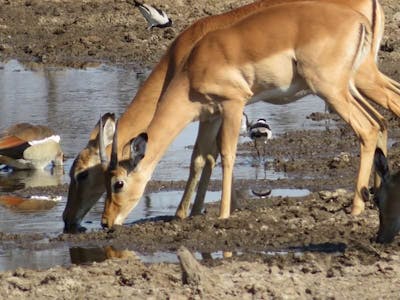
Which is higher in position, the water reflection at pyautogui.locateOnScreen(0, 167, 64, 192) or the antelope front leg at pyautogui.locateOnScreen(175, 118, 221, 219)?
the antelope front leg at pyautogui.locateOnScreen(175, 118, 221, 219)

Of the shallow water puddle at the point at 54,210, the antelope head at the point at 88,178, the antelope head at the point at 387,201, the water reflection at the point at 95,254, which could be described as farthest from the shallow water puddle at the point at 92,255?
the antelope head at the point at 88,178

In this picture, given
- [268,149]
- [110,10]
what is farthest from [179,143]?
[110,10]

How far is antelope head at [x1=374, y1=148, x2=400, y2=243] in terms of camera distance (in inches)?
356

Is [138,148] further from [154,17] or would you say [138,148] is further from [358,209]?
[154,17]

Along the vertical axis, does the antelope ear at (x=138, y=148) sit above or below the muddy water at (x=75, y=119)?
→ above

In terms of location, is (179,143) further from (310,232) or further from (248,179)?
(310,232)

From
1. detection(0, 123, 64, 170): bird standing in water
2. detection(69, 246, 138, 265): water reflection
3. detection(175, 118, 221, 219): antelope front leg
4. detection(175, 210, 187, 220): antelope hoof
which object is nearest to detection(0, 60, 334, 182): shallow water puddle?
detection(0, 123, 64, 170): bird standing in water

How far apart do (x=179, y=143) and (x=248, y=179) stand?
207 centimetres

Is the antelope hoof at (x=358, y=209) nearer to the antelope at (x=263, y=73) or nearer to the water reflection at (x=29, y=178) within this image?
the antelope at (x=263, y=73)

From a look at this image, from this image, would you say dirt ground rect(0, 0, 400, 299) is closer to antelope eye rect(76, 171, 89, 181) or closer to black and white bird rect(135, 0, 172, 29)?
antelope eye rect(76, 171, 89, 181)

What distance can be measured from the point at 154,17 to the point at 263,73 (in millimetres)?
10513

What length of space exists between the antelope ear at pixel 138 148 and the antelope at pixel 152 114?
21 cm

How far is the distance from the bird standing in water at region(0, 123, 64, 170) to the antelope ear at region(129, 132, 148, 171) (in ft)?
9.91

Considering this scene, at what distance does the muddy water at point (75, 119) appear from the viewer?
1073 centimetres
